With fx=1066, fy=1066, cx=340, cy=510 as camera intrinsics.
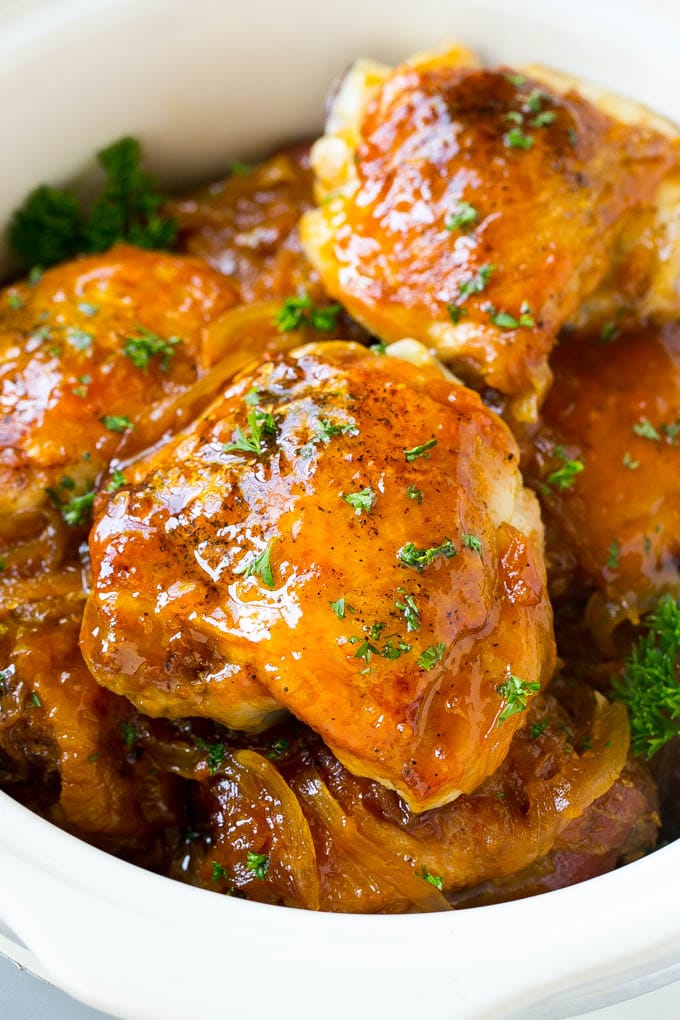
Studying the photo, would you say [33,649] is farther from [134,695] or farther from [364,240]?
[364,240]

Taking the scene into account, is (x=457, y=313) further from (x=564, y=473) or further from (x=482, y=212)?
(x=564, y=473)

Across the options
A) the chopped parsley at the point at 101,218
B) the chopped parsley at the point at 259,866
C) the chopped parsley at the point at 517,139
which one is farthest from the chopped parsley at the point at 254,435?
the chopped parsley at the point at 101,218

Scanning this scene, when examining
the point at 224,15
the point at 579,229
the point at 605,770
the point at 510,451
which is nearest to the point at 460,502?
the point at 510,451

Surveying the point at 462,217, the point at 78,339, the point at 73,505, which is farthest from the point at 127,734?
the point at 462,217

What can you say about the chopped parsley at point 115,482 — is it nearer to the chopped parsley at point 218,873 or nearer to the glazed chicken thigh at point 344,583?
the glazed chicken thigh at point 344,583

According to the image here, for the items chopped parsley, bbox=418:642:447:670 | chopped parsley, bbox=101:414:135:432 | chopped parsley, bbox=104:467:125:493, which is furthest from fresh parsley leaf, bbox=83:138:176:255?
chopped parsley, bbox=418:642:447:670

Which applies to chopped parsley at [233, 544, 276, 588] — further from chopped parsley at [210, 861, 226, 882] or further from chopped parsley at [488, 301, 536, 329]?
chopped parsley at [488, 301, 536, 329]
